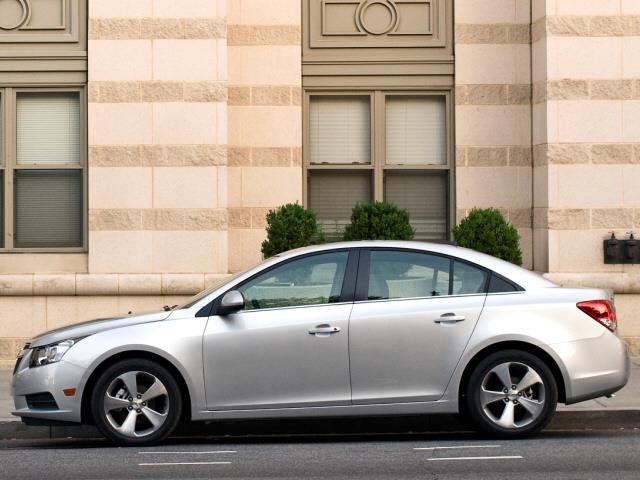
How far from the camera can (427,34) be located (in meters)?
15.7

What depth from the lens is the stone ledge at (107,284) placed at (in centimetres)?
1488

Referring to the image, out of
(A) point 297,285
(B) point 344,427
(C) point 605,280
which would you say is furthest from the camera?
(C) point 605,280

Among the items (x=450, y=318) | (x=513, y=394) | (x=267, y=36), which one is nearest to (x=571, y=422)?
(x=513, y=394)

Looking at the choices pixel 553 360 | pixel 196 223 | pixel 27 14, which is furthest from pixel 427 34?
pixel 553 360

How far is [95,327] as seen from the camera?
9820mm

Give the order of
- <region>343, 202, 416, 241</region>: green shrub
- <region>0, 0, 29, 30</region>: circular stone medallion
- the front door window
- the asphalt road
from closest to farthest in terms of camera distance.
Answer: the asphalt road → the front door window → <region>343, 202, 416, 241</region>: green shrub → <region>0, 0, 29, 30</region>: circular stone medallion

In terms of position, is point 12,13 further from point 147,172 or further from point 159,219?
point 159,219

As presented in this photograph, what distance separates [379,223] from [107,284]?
123 inches

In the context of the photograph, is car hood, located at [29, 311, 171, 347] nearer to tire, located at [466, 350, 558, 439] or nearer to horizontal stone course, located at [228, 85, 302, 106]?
tire, located at [466, 350, 558, 439]

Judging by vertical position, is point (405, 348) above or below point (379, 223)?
below

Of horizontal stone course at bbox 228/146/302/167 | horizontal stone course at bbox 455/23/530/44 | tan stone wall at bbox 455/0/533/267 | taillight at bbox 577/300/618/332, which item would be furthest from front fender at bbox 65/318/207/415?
horizontal stone course at bbox 455/23/530/44

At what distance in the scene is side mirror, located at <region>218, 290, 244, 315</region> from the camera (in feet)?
31.4

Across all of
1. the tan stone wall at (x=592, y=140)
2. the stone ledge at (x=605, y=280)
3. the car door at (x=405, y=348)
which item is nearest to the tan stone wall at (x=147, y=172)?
the tan stone wall at (x=592, y=140)

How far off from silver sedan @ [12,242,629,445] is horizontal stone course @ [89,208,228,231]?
5.21m
